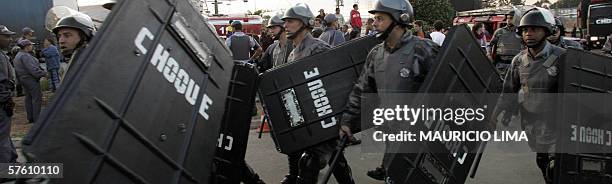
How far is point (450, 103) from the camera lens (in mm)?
2844

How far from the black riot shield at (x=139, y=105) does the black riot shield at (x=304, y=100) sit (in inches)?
79.4

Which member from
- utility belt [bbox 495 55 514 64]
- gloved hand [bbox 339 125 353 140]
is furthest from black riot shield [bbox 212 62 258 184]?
utility belt [bbox 495 55 514 64]

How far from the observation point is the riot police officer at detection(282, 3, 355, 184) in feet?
13.2

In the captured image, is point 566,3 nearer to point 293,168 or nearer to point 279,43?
point 279,43

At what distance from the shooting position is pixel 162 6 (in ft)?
5.63

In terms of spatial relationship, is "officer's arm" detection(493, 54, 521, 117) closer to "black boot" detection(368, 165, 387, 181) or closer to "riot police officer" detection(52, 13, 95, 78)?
"black boot" detection(368, 165, 387, 181)

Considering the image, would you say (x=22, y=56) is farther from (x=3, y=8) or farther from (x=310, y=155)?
(x=3, y=8)

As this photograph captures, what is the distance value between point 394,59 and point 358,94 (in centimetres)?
45

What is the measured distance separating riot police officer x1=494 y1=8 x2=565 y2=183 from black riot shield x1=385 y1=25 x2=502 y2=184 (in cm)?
53

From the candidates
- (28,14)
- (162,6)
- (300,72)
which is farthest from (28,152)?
(28,14)

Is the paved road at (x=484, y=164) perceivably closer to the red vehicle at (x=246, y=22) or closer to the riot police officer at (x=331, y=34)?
the riot police officer at (x=331, y=34)

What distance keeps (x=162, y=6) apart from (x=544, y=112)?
2.86m

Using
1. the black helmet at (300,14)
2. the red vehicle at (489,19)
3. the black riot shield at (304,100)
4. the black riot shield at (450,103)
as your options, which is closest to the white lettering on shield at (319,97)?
the black riot shield at (304,100)

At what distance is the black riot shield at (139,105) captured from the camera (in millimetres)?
1309
